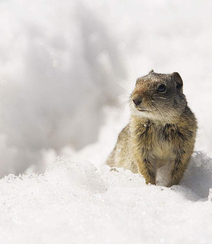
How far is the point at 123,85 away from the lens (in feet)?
23.4

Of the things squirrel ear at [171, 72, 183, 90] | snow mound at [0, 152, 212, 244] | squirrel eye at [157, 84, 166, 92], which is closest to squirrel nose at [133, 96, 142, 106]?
squirrel eye at [157, 84, 166, 92]

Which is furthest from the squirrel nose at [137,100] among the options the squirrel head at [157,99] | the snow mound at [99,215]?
the snow mound at [99,215]

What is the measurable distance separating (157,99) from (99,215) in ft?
5.14

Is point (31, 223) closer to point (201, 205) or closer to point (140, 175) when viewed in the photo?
point (201, 205)

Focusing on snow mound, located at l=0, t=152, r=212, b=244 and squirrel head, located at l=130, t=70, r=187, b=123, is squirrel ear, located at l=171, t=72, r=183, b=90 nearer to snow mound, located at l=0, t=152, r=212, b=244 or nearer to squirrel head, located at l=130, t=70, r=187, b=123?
squirrel head, located at l=130, t=70, r=187, b=123

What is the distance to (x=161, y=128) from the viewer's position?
3.46 metres

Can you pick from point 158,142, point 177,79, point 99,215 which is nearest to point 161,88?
point 177,79

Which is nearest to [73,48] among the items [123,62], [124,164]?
[123,62]

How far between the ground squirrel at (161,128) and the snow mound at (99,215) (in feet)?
1.70

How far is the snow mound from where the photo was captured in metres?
1.95

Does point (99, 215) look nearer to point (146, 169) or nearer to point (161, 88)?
point (146, 169)

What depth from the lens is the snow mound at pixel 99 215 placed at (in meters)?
1.95

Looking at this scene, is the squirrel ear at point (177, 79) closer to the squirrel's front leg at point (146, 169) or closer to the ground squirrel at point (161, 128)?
the ground squirrel at point (161, 128)

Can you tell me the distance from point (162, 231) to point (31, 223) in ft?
2.98
